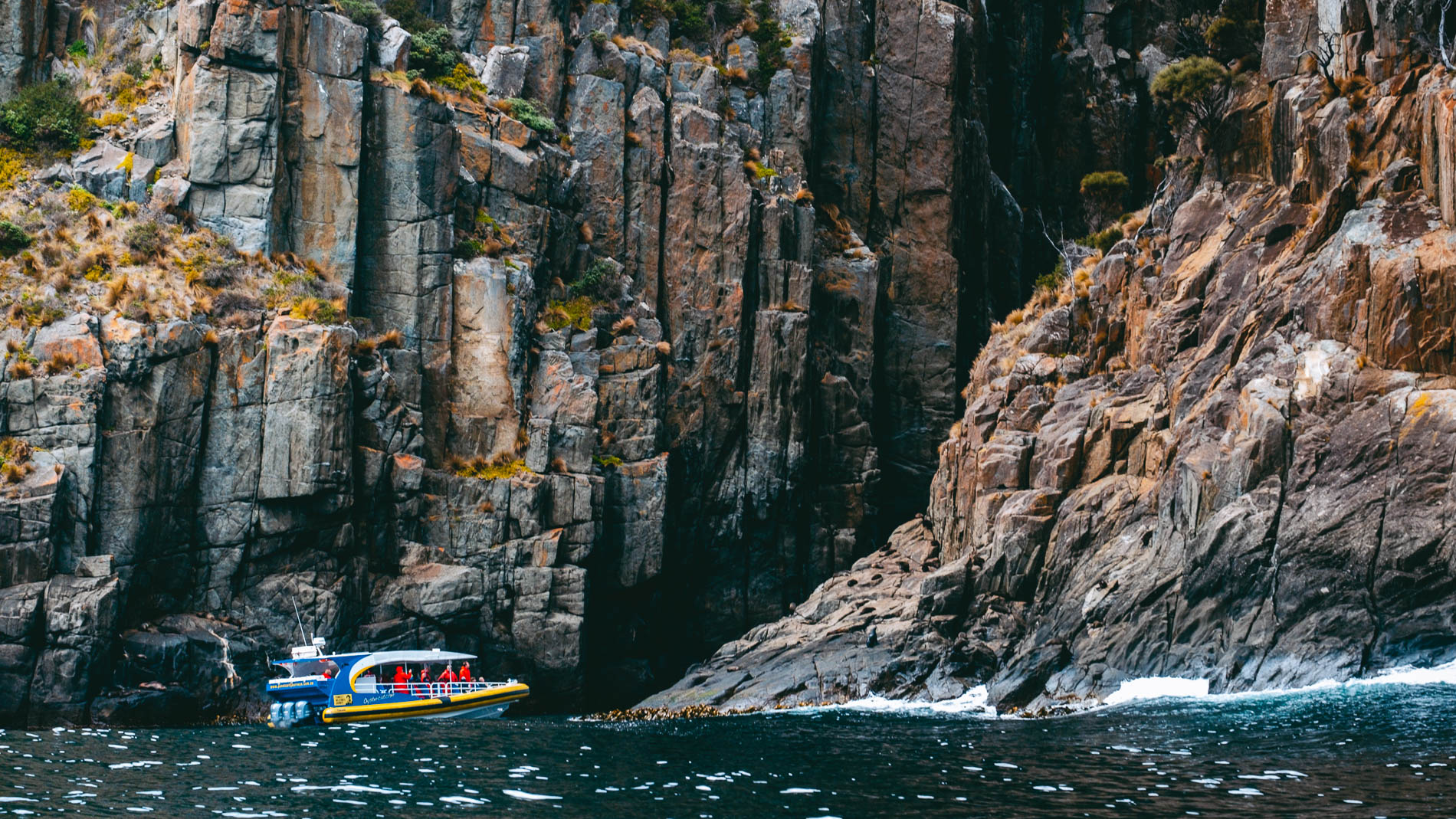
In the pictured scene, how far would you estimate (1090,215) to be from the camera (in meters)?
86.2

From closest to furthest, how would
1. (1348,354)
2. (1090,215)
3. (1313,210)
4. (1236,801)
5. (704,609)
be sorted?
(1236,801) < (1348,354) < (1313,210) < (704,609) < (1090,215)

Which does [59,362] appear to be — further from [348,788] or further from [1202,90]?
[1202,90]

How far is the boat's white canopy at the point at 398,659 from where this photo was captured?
179ft

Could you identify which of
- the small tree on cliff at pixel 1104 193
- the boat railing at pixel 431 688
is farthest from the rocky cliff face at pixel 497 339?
the small tree on cliff at pixel 1104 193

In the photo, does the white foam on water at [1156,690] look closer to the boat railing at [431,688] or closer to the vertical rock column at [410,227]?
the boat railing at [431,688]

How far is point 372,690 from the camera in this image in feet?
180

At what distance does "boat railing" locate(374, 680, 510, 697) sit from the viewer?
55.3m

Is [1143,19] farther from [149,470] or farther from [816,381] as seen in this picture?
[149,470]

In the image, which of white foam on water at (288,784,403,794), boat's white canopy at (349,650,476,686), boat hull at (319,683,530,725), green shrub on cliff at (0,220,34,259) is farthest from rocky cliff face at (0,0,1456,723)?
white foam on water at (288,784,403,794)

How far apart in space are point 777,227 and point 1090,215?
2288 cm

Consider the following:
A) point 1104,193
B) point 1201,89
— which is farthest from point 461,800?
point 1104,193

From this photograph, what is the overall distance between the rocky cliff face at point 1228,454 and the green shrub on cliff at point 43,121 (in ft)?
129

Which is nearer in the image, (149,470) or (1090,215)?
(149,470)

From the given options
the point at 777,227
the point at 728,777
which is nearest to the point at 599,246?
the point at 777,227
